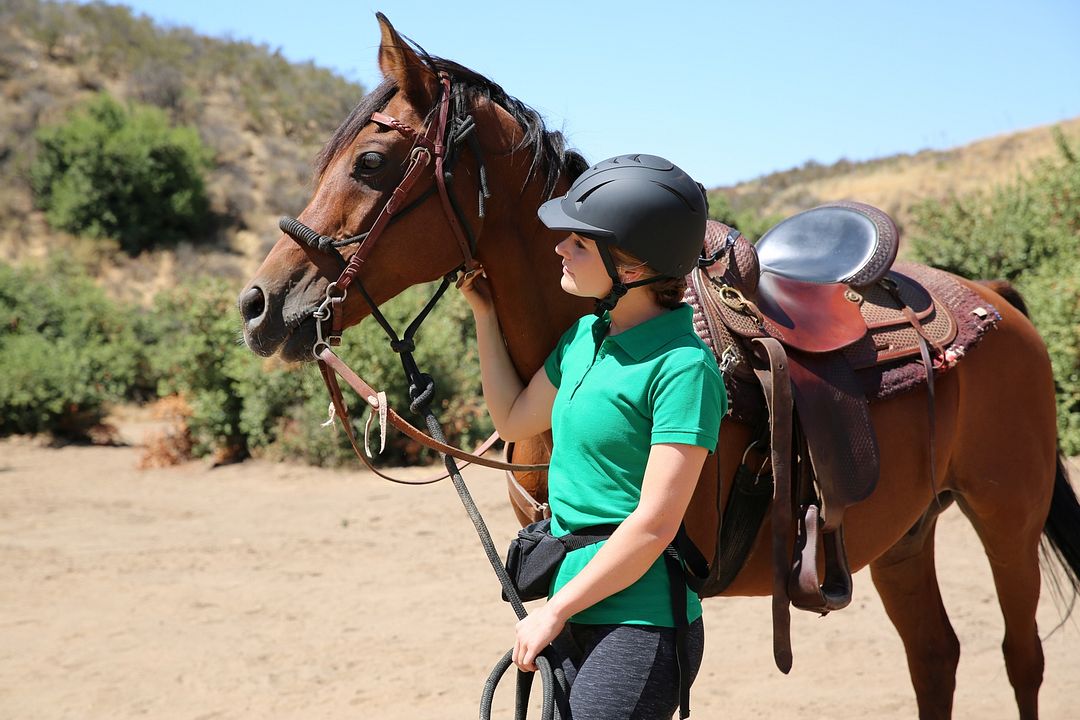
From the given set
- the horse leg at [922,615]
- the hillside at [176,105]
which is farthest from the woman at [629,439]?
the hillside at [176,105]

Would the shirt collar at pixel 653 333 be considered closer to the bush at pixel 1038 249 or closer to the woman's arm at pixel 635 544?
the woman's arm at pixel 635 544

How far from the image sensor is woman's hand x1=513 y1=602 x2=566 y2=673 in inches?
59.9

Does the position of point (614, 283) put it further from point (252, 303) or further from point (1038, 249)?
point (1038, 249)

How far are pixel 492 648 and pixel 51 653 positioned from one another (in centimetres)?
229

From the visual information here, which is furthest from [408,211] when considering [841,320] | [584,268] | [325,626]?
[325,626]

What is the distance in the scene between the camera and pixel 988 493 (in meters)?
3.03

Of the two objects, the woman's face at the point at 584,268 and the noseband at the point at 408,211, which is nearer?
the woman's face at the point at 584,268

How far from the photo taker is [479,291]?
7.39 ft

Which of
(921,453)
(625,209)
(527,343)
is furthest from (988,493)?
(625,209)

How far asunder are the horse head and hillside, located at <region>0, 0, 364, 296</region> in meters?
22.2

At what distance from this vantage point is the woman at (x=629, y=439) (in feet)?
5.00

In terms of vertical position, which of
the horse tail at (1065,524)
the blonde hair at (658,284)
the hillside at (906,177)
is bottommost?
the hillside at (906,177)

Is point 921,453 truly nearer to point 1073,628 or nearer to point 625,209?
point 625,209

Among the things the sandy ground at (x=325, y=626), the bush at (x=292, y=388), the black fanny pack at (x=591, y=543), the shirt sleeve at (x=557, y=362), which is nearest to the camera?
the black fanny pack at (x=591, y=543)
